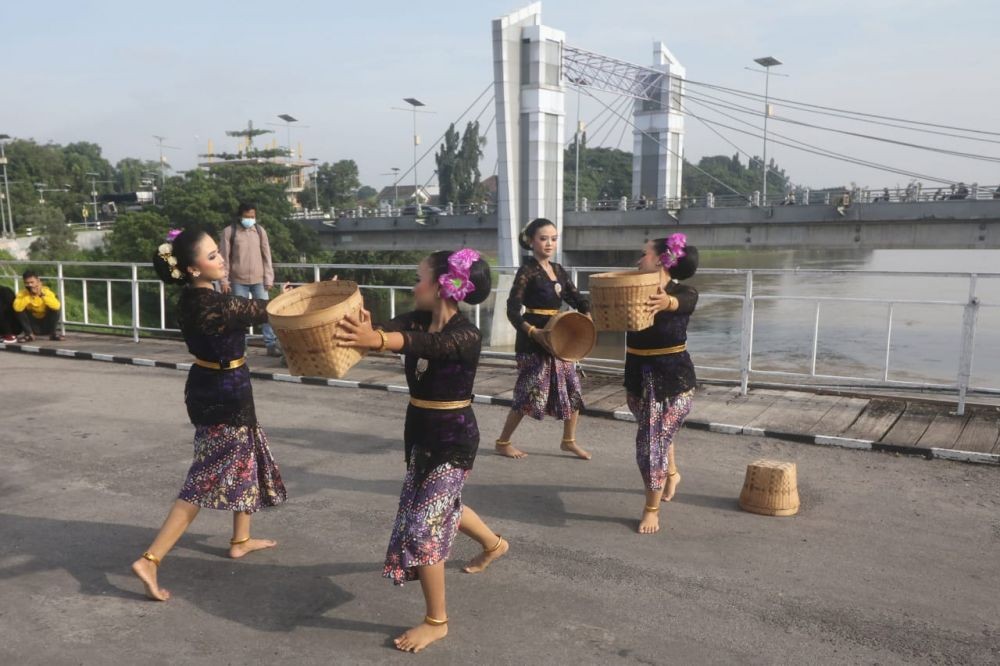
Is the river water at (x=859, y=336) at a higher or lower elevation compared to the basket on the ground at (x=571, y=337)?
lower

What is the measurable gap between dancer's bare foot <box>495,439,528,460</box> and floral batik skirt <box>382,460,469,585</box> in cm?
274

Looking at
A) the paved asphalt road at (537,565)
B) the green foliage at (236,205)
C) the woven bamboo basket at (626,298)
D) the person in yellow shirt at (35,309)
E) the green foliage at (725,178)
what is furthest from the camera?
the green foliage at (725,178)

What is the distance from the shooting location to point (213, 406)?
3.90 meters

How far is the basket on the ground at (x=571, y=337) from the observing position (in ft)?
13.5

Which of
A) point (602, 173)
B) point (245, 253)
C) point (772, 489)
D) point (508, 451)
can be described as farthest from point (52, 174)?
point (772, 489)

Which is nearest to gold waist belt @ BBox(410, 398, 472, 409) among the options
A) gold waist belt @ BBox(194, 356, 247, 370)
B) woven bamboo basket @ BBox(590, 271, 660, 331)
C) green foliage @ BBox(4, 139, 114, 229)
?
gold waist belt @ BBox(194, 356, 247, 370)

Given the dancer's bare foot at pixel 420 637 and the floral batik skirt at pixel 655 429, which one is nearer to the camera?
the dancer's bare foot at pixel 420 637

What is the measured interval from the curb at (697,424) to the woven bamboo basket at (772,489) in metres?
1.61

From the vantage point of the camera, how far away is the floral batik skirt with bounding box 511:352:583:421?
580 cm

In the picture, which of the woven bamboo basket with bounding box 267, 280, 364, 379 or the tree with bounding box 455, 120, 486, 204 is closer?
A: the woven bamboo basket with bounding box 267, 280, 364, 379

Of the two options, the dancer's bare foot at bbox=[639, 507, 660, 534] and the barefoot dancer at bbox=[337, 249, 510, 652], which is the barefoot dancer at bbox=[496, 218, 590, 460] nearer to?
the dancer's bare foot at bbox=[639, 507, 660, 534]

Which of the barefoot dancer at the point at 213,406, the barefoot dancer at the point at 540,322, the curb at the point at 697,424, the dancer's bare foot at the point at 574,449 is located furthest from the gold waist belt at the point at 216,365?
the dancer's bare foot at the point at 574,449

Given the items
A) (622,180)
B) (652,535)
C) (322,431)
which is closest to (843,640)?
(652,535)

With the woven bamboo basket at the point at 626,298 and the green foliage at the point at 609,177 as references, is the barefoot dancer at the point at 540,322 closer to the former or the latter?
the woven bamboo basket at the point at 626,298
